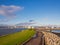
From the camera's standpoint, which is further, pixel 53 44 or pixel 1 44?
pixel 1 44

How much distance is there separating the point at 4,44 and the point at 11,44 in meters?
2.04

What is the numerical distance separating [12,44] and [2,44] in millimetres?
2466

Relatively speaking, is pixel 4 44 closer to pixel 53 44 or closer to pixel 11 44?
pixel 11 44

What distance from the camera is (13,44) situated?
103ft

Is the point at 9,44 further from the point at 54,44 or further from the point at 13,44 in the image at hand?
the point at 54,44

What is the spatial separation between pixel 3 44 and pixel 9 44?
1.66m

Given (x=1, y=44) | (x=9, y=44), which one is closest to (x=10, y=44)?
(x=9, y=44)

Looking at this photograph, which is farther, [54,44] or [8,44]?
[8,44]

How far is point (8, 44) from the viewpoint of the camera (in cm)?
3059

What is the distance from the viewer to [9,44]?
3080 cm

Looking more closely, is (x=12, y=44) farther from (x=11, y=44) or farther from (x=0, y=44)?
(x=0, y=44)

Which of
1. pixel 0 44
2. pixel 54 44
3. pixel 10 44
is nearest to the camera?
pixel 54 44

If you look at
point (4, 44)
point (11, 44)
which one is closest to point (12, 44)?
point (11, 44)

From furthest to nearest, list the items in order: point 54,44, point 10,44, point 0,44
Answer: point 10,44 → point 0,44 → point 54,44
